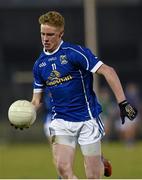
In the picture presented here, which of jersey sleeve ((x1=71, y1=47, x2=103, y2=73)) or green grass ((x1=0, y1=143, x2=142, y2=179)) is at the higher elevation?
jersey sleeve ((x1=71, y1=47, x2=103, y2=73))

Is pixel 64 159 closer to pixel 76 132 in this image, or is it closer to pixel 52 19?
pixel 76 132

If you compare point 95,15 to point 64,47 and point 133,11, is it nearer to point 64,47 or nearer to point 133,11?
point 133,11

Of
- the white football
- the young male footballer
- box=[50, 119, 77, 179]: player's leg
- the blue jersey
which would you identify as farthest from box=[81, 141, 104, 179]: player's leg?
the white football

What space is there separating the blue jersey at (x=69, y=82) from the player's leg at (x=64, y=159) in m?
0.37

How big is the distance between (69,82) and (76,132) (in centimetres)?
60

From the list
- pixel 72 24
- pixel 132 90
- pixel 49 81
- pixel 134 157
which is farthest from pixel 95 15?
pixel 49 81

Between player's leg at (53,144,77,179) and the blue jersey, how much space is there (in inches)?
14.7

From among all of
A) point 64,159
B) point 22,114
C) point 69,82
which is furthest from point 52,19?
point 64,159

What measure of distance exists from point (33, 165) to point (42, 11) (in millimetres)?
17386

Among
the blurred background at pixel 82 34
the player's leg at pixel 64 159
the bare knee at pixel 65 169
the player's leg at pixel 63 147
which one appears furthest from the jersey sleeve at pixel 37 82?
the blurred background at pixel 82 34

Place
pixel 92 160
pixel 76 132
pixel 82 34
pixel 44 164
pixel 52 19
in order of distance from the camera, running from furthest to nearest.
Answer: pixel 82 34 → pixel 44 164 → pixel 76 132 → pixel 92 160 → pixel 52 19

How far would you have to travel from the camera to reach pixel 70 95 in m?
11.0

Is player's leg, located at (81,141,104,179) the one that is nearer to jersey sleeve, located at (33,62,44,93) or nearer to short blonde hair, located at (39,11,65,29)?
jersey sleeve, located at (33,62,44,93)

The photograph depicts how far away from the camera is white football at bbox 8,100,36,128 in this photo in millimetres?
10977
